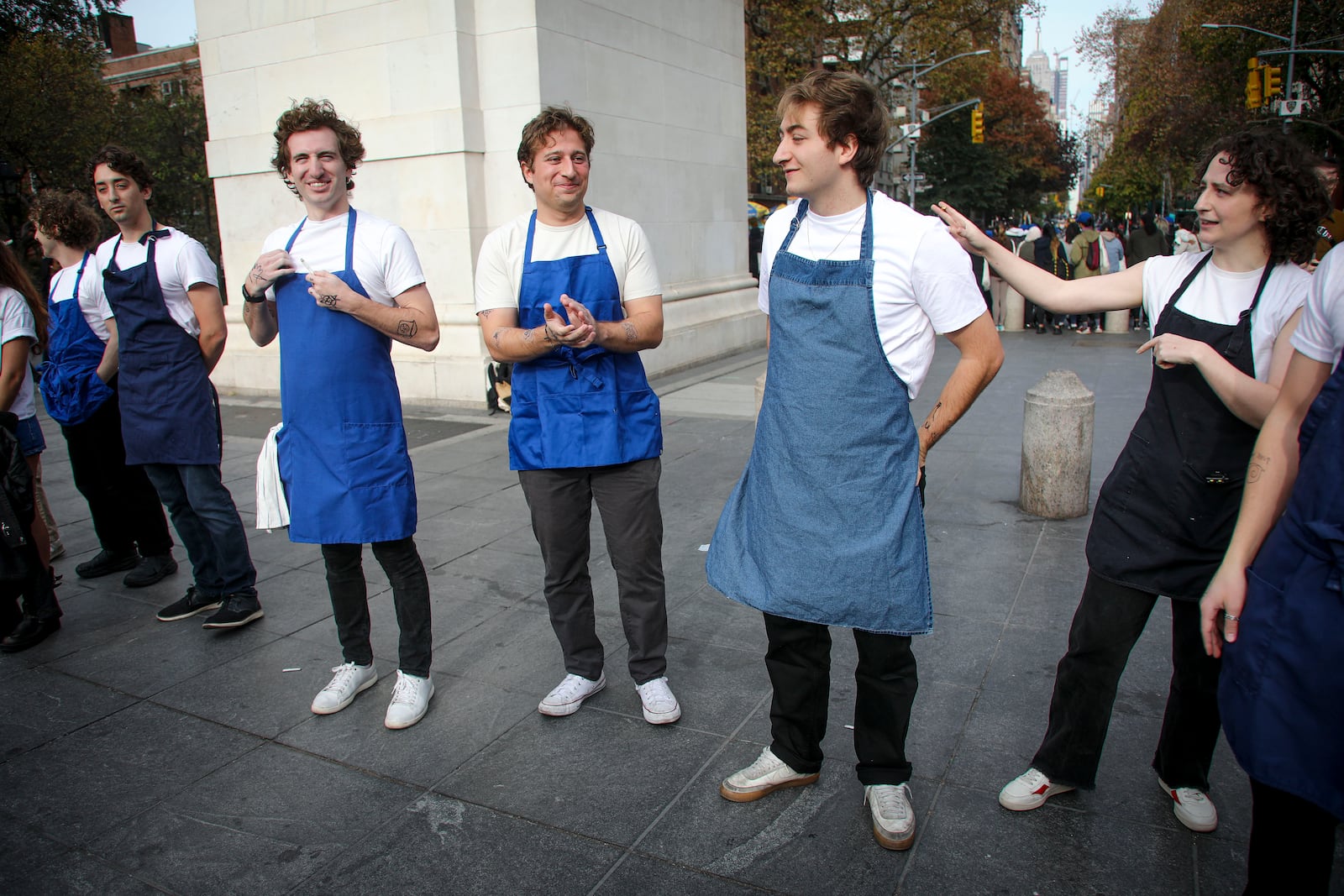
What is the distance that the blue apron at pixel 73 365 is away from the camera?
15.6 feet

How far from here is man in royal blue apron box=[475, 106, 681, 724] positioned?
10.4 ft

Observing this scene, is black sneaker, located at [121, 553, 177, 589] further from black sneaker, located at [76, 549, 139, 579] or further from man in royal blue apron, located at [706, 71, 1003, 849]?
man in royal blue apron, located at [706, 71, 1003, 849]

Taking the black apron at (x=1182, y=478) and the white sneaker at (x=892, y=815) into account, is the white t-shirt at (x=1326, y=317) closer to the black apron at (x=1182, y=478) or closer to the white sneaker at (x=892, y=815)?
the black apron at (x=1182, y=478)

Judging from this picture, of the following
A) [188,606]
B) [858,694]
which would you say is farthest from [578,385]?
[188,606]

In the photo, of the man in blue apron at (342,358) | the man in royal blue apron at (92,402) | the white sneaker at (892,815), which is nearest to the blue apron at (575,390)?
the man in blue apron at (342,358)

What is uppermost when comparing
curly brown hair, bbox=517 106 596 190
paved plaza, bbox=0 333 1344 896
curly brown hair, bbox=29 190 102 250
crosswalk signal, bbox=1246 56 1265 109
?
crosswalk signal, bbox=1246 56 1265 109

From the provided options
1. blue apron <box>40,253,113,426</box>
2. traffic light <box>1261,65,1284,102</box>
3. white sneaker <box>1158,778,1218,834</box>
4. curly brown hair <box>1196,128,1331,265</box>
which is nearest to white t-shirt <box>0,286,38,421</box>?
blue apron <box>40,253,113,426</box>

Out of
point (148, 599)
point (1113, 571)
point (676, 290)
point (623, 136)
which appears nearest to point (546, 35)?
point (623, 136)

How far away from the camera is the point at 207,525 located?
427 cm

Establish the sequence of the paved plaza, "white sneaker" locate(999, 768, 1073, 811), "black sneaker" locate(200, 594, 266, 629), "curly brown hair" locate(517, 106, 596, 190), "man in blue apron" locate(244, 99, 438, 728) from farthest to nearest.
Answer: "black sneaker" locate(200, 594, 266, 629)
"man in blue apron" locate(244, 99, 438, 728)
"curly brown hair" locate(517, 106, 596, 190)
"white sneaker" locate(999, 768, 1073, 811)
the paved plaza

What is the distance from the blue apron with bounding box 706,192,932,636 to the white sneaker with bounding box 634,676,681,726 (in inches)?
34.8

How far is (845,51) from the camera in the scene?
96.9 feet

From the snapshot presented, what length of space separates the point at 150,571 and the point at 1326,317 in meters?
5.17

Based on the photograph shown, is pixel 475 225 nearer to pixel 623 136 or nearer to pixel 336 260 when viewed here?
pixel 623 136
